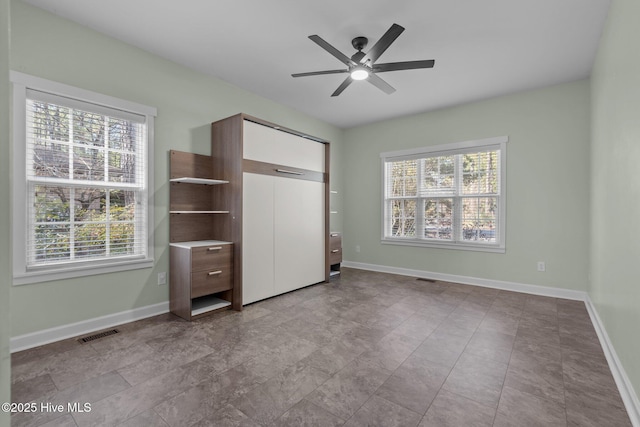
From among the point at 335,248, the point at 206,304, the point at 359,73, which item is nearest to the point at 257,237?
the point at 206,304

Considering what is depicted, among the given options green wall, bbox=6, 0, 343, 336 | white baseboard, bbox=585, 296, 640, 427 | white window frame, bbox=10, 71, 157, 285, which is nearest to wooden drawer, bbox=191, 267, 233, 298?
green wall, bbox=6, 0, 343, 336

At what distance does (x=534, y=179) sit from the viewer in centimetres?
409

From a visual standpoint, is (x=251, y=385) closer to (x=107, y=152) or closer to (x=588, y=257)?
(x=107, y=152)

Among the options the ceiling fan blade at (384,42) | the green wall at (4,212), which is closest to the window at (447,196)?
the ceiling fan blade at (384,42)

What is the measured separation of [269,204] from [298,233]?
26.8 inches

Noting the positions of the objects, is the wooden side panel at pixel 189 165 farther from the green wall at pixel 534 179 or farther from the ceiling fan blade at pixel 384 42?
the green wall at pixel 534 179

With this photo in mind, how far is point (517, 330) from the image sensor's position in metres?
2.86

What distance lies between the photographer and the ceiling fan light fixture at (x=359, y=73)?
9.48 ft

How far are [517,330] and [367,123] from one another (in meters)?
4.17

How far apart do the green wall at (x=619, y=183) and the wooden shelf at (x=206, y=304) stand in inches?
132

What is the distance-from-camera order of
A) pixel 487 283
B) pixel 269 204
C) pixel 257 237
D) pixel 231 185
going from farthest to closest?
pixel 487 283 → pixel 269 204 → pixel 257 237 → pixel 231 185

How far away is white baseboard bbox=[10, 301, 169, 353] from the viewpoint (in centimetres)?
244

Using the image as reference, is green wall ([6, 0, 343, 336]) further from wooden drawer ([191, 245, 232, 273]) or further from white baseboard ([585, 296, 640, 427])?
white baseboard ([585, 296, 640, 427])

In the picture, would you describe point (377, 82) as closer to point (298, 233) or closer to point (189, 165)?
point (298, 233)
